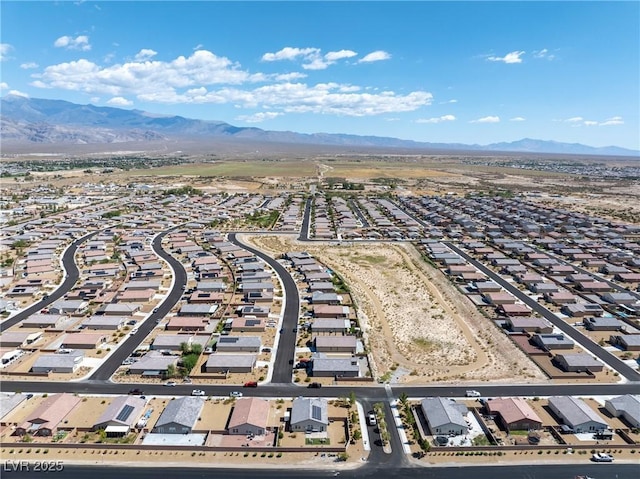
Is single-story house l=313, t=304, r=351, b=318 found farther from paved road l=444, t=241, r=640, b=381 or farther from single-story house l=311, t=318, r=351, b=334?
paved road l=444, t=241, r=640, b=381

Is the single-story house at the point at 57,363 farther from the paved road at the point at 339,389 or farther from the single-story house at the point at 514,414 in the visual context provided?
the single-story house at the point at 514,414

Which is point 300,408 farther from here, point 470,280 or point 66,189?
point 66,189

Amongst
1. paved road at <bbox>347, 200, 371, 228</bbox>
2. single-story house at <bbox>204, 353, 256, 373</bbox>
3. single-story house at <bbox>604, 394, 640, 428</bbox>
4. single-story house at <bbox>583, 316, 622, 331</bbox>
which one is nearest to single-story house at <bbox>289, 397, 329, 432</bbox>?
single-story house at <bbox>204, 353, 256, 373</bbox>

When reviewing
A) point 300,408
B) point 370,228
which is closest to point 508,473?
point 300,408

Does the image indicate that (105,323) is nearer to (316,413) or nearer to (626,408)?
(316,413)

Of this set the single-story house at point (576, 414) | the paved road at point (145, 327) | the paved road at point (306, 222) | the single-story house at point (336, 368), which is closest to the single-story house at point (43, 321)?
the paved road at point (145, 327)

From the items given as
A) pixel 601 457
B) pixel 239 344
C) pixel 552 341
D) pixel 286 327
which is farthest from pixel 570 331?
pixel 239 344
